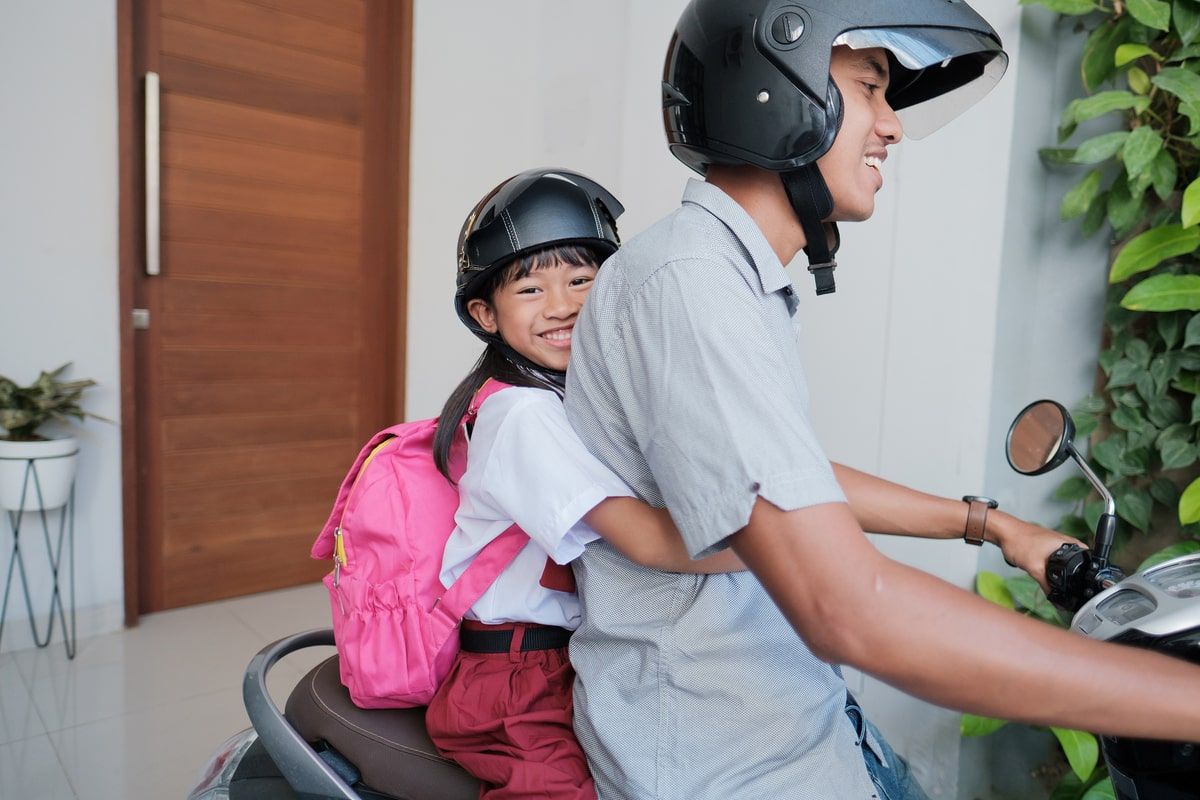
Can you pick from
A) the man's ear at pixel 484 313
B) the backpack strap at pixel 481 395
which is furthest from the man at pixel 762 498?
the man's ear at pixel 484 313

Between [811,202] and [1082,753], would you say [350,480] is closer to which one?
[811,202]

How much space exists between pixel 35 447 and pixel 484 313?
2.05m

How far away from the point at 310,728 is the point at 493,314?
2.23ft

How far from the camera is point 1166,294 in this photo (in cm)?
155

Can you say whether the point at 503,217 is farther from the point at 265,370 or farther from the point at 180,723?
the point at 265,370

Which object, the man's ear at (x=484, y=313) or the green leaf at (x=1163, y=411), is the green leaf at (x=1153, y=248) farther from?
the man's ear at (x=484, y=313)

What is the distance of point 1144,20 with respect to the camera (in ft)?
5.00

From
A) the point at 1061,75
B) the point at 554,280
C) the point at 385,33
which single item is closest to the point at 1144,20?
the point at 1061,75

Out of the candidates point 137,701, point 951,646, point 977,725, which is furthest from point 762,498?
point 137,701

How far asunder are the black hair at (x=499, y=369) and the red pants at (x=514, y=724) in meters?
0.27

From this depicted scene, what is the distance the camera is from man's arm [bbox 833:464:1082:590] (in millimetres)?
1067

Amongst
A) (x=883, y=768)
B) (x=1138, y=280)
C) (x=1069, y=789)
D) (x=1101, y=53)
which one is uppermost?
(x=1101, y=53)

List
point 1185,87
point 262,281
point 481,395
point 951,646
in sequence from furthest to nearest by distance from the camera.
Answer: point 262,281 → point 1185,87 → point 481,395 → point 951,646

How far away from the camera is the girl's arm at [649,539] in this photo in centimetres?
83
